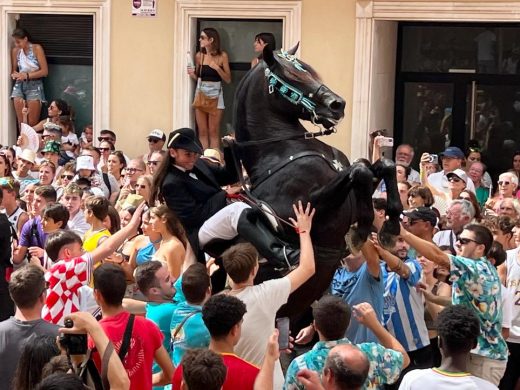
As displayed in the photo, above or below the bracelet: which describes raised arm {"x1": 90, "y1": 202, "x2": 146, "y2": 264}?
above

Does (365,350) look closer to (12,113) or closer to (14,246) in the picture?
(14,246)

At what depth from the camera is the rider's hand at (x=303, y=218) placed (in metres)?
8.84

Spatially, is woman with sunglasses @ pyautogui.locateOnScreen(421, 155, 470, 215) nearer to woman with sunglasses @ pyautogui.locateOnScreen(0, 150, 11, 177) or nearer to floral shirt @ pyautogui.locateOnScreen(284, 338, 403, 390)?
woman with sunglasses @ pyautogui.locateOnScreen(0, 150, 11, 177)

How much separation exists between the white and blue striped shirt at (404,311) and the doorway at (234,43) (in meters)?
8.49

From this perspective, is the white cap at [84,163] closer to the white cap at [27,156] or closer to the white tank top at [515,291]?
the white cap at [27,156]

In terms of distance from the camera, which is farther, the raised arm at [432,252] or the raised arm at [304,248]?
the raised arm at [432,252]

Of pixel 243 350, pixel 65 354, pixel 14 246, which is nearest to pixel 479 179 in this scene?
pixel 14 246

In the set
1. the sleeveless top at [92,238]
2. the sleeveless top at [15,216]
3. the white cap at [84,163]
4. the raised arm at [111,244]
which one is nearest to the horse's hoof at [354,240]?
the raised arm at [111,244]

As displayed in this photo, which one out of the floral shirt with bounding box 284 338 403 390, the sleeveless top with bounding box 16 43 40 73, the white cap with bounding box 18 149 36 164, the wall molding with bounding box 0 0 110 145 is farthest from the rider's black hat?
the sleeveless top with bounding box 16 43 40 73

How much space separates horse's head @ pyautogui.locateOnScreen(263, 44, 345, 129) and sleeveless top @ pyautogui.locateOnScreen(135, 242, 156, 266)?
2494mm

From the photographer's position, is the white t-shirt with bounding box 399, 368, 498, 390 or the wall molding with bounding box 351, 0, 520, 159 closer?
the white t-shirt with bounding box 399, 368, 498, 390

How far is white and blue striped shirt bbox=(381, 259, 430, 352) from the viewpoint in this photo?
10.4 meters

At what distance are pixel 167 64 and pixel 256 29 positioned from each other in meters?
1.33

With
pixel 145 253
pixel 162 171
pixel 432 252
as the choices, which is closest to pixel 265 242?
pixel 432 252
